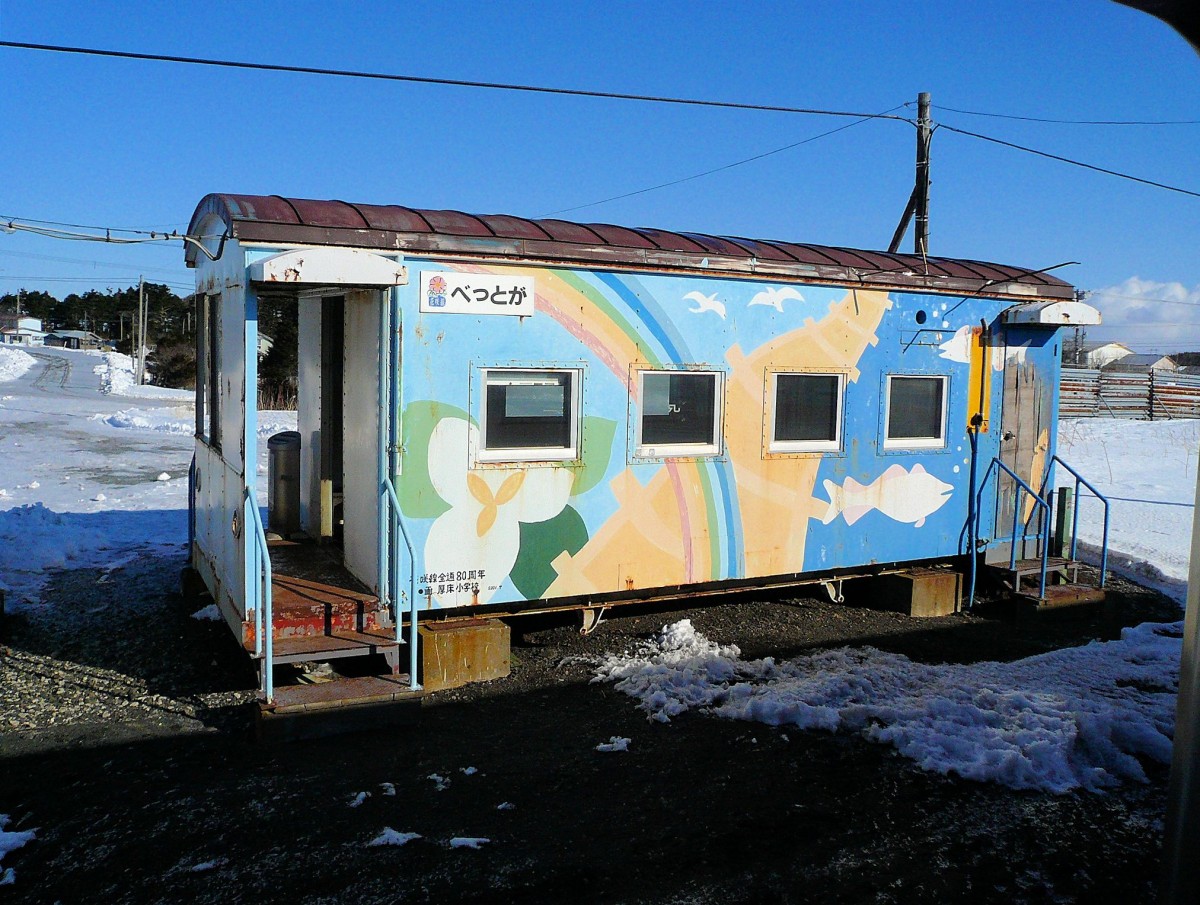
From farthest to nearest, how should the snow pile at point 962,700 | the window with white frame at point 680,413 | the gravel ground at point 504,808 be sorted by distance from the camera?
the window with white frame at point 680,413 < the snow pile at point 962,700 < the gravel ground at point 504,808

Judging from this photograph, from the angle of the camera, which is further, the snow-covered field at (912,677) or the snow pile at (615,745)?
the snow pile at (615,745)

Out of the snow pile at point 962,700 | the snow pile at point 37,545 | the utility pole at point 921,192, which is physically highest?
the utility pole at point 921,192

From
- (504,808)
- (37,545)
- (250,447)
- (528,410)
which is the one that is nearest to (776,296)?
(528,410)

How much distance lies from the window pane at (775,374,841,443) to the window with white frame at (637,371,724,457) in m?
0.69

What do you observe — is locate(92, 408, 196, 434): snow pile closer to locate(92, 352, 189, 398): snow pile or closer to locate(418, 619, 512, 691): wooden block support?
locate(92, 352, 189, 398): snow pile

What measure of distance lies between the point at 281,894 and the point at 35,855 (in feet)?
4.34

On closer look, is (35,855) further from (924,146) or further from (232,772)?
(924,146)

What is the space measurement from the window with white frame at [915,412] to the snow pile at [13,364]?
143ft

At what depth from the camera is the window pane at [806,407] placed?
890 cm

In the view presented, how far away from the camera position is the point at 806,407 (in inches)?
356

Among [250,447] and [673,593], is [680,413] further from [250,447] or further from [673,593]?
[250,447]

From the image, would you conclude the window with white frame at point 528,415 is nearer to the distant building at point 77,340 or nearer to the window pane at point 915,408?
the window pane at point 915,408

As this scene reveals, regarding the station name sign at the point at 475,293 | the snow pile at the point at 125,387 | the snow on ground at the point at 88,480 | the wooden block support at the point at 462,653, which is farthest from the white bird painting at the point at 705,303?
the snow pile at the point at 125,387

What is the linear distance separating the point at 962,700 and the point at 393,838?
3.83 metres
